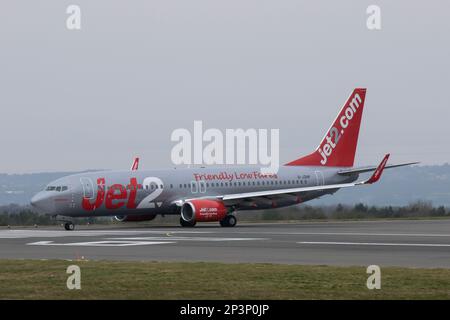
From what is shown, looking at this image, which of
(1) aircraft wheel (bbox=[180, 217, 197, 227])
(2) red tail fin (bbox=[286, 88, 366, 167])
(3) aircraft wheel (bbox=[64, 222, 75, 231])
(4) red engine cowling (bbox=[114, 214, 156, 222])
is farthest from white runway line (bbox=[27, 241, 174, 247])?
(2) red tail fin (bbox=[286, 88, 366, 167])

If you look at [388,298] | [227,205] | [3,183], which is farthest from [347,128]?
[3,183]

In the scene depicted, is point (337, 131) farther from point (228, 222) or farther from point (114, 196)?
point (114, 196)

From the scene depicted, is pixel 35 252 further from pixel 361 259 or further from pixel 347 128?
pixel 347 128

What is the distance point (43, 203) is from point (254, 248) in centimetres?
2222

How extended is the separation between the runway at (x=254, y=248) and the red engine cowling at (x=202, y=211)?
1007 centimetres

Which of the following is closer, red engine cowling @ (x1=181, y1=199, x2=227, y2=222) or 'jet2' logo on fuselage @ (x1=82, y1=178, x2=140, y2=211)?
'jet2' logo on fuselage @ (x1=82, y1=178, x2=140, y2=211)

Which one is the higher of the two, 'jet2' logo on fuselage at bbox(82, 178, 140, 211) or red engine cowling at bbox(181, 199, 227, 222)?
'jet2' logo on fuselage at bbox(82, 178, 140, 211)

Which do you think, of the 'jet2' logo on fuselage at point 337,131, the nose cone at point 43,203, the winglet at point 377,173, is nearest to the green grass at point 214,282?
the nose cone at point 43,203

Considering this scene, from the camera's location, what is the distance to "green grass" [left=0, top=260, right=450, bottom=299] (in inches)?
810

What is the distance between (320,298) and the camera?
20.0 m

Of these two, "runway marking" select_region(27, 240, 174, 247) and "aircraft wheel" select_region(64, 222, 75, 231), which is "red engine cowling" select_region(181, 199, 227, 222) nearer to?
"aircraft wheel" select_region(64, 222, 75, 231)

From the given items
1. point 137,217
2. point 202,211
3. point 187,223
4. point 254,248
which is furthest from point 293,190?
point 254,248

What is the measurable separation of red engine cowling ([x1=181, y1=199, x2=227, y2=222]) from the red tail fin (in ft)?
32.9
